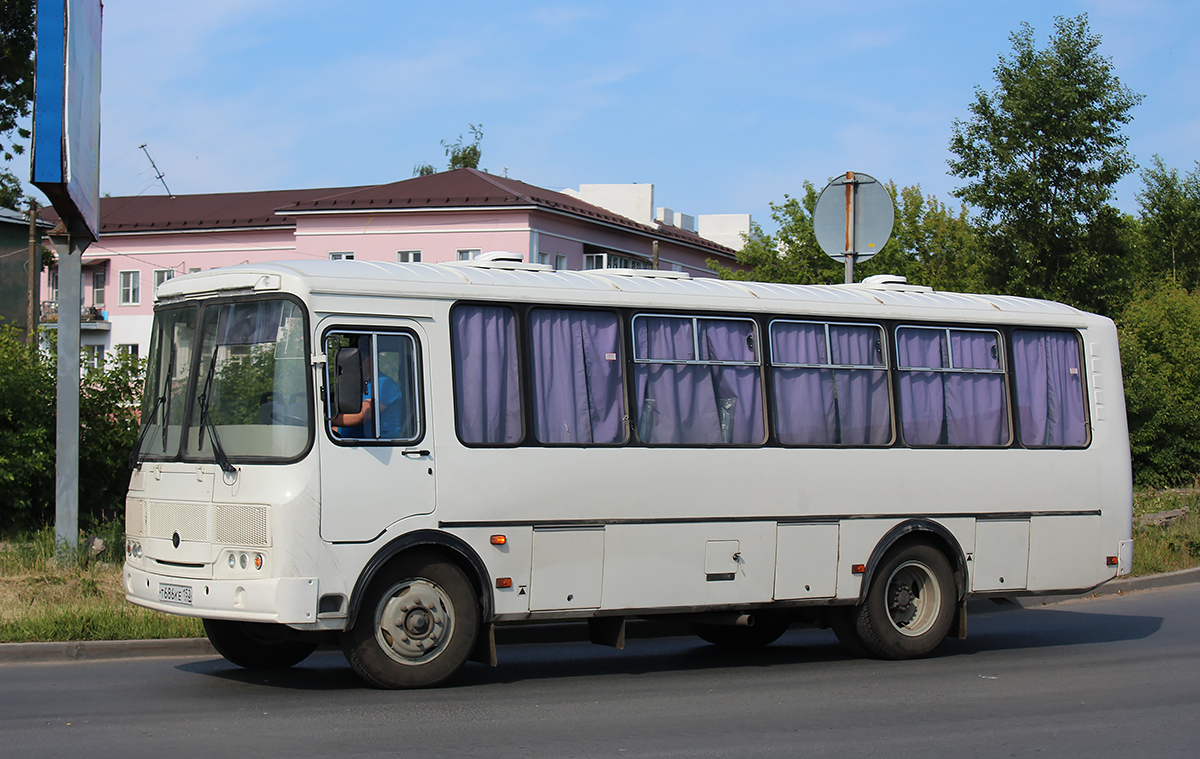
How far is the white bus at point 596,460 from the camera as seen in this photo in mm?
9117

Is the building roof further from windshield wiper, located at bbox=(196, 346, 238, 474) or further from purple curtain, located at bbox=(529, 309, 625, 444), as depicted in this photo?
windshield wiper, located at bbox=(196, 346, 238, 474)

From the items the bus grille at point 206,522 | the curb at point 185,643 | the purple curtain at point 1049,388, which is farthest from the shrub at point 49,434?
the purple curtain at point 1049,388

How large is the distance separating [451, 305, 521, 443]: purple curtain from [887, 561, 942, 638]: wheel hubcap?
12.6 feet

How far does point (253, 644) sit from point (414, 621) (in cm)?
→ 170

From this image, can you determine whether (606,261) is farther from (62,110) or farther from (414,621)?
(414,621)

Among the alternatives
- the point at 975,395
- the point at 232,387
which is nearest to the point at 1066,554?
the point at 975,395

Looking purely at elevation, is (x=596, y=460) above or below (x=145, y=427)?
below

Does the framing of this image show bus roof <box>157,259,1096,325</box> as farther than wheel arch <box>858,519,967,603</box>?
No

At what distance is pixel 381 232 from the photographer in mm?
57844

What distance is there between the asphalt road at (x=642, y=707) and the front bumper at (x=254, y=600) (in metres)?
0.57

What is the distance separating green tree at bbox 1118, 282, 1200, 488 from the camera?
28.6 meters

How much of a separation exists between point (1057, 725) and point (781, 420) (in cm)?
349

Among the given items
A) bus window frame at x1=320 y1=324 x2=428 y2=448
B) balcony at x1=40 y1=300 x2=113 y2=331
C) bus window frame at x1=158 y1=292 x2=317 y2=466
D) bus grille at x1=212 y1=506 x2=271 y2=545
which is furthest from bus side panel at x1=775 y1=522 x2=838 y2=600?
balcony at x1=40 y1=300 x2=113 y2=331

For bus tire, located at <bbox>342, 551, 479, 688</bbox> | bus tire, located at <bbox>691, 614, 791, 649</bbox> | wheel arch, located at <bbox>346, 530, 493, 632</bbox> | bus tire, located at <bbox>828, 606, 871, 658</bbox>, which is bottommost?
bus tire, located at <bbox>691, 614, 791, 649</bbox>
